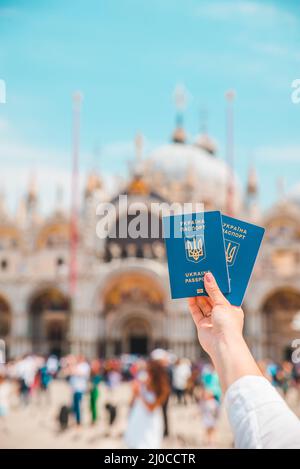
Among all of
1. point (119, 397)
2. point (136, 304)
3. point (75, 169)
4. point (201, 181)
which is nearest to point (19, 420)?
point (119, 397)

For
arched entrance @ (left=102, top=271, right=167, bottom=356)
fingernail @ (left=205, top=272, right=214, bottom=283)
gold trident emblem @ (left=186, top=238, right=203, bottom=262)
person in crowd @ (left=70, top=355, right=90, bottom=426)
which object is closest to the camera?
fingernail @ (left=205, top=272, right=214, bottom=283)

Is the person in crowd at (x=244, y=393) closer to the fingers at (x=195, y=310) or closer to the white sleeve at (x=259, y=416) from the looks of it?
the white sleeve at (x=259, y=416)

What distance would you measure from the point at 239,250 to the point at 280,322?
27937 millimetres

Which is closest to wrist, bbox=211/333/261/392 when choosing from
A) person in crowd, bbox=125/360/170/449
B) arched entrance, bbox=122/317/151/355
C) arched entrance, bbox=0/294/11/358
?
person in crowd, bbox=125/360/170/449

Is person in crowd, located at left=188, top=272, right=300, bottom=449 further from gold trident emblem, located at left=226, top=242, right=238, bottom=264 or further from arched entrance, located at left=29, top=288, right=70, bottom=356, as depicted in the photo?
arched entrance, located at left=29, top=288, right=70, bottom=356

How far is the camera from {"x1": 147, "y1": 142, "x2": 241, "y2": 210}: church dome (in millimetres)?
38812

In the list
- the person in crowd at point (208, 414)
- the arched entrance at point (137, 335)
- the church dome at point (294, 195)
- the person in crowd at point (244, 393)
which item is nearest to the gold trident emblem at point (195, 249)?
the person in crowd at point (244, 393)

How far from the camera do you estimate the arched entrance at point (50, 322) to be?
29703 mm

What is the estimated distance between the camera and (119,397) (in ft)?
58.6

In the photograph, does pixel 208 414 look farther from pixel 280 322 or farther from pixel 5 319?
pixel 5 319

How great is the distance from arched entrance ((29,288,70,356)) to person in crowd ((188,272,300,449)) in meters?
28.2

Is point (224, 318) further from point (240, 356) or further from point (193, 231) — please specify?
point (193, 231)

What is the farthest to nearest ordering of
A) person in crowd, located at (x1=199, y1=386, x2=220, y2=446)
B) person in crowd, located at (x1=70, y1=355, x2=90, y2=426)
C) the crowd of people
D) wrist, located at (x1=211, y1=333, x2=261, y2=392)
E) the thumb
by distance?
person in crowd, located at (x1=70, y1=355, x2=90, y2=426) → person in crowd, located at (x1=199, y1=386, x2=220, y2=446) → the crowd of people → the thumb → wrist, located at (x1=211, y1=333, x2=261, y2=392)
